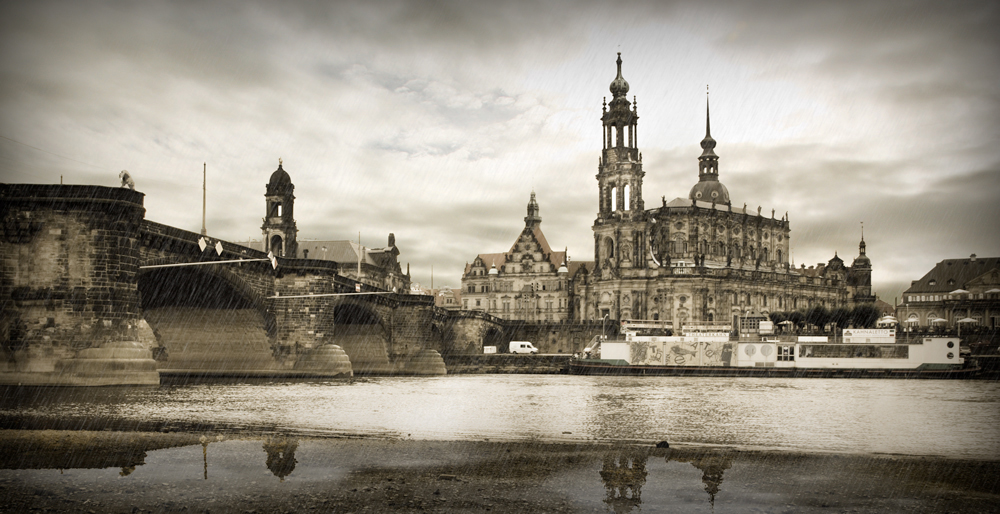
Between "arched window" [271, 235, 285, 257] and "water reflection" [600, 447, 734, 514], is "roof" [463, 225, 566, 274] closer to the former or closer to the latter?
"arched window" [271, 235, 285, 257]

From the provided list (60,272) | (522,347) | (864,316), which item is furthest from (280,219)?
(864,316)

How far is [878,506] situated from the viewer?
10.9m

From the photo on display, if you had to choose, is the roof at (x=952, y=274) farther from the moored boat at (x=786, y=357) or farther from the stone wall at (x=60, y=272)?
the stone wall at (x=60, y=272)

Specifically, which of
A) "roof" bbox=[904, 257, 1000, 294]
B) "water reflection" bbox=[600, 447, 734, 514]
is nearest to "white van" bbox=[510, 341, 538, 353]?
"roof" bbox=[904, 257, 1000, 294]

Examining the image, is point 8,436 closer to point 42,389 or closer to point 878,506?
point 42,389

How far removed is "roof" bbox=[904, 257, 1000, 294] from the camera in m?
104

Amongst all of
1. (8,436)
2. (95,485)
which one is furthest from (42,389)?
(95,485)

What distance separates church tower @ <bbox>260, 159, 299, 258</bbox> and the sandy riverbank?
2529 inches

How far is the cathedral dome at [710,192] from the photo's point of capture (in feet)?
358

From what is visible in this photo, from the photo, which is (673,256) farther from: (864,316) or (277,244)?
(277,244)

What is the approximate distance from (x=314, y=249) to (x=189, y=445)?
8181 centimetres

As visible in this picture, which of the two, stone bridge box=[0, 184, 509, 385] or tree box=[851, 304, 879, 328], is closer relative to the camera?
stone bridge box=[0, 184, 509, 385]

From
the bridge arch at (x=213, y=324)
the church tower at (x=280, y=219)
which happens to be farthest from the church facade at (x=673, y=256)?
the bridge arch at (x=213, y=324)

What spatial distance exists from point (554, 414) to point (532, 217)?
9071 centimetres
